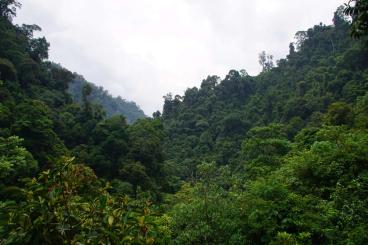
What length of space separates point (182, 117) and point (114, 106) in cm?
3739

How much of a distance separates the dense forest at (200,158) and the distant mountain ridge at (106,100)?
16.4 m

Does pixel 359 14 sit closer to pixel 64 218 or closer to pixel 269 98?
pixel 64 218

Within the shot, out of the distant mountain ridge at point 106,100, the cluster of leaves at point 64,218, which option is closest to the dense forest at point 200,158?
the cluster of leaves at point 64,218

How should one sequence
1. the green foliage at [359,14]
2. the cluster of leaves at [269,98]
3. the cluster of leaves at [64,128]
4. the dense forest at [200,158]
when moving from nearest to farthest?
the dense forest at [200,158], the green foliage at [359,14], the cluster of leaves at [64,128], the cluster of leaves at [269,98]

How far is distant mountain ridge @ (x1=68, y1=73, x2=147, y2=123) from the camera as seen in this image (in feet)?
227

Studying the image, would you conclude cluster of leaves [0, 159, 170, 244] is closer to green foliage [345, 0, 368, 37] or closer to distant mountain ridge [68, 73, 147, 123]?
green foliage [345, 0, 368, 37]

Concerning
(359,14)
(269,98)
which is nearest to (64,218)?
(359,14)

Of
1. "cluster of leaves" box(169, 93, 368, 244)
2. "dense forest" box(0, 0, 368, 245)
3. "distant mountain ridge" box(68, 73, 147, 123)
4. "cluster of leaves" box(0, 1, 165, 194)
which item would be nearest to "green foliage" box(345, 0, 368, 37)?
"dense forest" box(0, 0, 368, 245)

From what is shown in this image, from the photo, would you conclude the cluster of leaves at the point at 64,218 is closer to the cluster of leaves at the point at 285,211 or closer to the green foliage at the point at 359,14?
the green foliage at the point at 359,14

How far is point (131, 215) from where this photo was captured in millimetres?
3389

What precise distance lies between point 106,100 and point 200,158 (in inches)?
1965

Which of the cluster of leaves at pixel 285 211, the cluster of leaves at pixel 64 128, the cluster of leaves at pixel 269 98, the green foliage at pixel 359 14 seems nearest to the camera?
the green foliage at pixel 359 14

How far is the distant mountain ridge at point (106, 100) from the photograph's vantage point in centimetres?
6909

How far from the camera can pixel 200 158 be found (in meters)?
38.1
